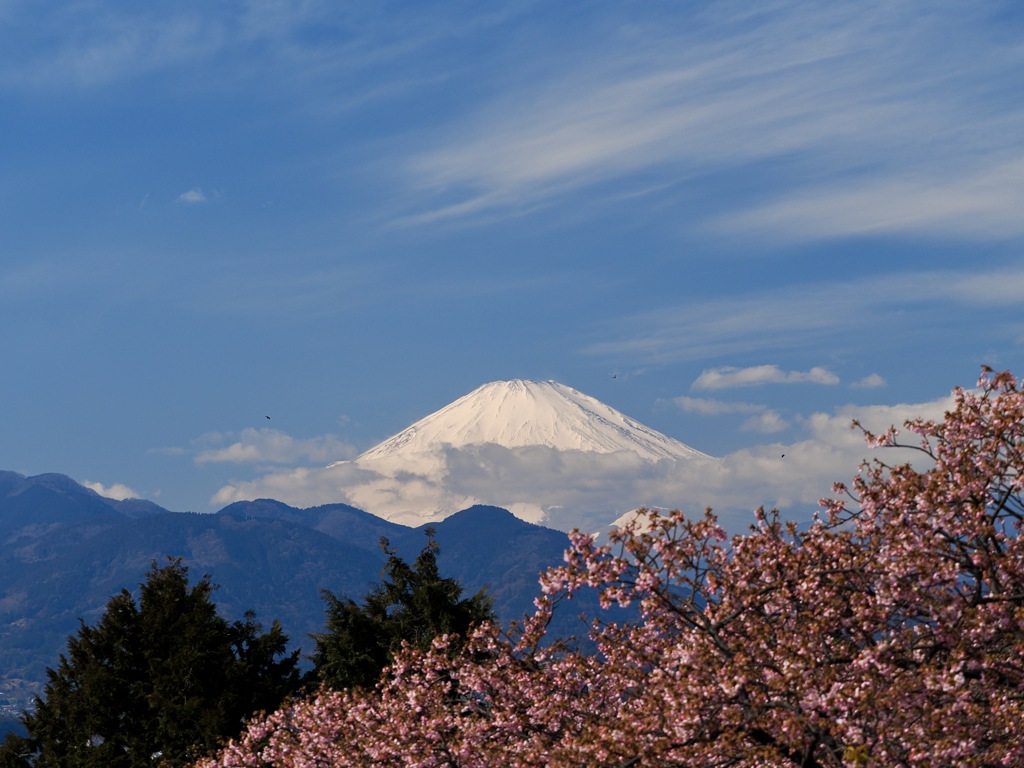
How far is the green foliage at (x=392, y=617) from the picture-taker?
47.5 m

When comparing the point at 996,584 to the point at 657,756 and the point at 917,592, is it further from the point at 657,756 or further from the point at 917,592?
the point at 657,756

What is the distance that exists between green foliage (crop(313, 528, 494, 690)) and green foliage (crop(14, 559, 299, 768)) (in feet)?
12.2

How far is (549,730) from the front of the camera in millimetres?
18250

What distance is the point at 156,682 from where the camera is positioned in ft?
160

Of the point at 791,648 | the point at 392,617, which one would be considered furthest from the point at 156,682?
the point at 791,648

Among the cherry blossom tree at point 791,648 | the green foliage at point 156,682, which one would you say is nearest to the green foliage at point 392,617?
the green foliage at point 156,682

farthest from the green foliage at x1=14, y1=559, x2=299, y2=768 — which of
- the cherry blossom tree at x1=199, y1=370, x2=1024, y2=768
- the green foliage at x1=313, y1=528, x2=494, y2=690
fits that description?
the cherry blossom tree at x1=199, y1=370, x2=1024, y2=768

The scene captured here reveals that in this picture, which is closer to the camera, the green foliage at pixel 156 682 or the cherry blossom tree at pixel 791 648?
the cherry blossom tree at pixel 791 648

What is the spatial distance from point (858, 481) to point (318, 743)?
34.4 ft

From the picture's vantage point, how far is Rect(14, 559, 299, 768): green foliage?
47562 millimetres

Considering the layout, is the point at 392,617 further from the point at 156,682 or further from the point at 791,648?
the point at 791,648

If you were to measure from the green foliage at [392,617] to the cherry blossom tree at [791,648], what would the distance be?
27033mm

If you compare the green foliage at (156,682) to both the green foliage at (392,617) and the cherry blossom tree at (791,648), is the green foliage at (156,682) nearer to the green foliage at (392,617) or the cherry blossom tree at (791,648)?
the green foliage at (392,617)

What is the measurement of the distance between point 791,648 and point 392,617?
3594 centimetres
